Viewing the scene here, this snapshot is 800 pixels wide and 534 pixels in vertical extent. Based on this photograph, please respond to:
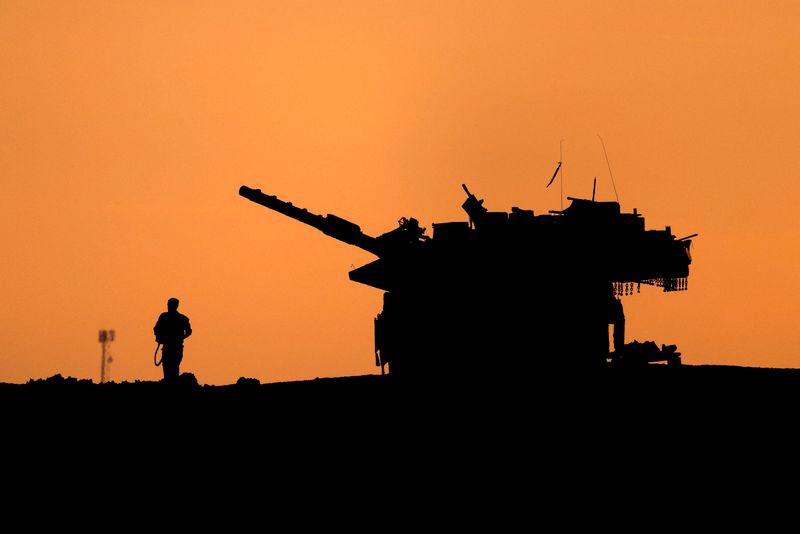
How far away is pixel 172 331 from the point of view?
3188cm

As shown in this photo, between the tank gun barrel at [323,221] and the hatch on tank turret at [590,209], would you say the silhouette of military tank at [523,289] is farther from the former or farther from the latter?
the tank gun barrel at [323,221]

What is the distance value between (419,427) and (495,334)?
11.6m

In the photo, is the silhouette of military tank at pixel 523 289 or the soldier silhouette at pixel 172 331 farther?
the silhouette of military tank at pixel 523 289

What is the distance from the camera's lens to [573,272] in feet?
129

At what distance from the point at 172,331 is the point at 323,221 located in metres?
13.1

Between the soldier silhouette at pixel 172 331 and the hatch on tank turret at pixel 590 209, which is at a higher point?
the hatch on tank turret at pixel 590 209

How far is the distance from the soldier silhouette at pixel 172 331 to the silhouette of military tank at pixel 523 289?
8.61 m

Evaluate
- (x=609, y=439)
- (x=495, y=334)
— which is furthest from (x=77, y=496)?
(x=495, y=334)

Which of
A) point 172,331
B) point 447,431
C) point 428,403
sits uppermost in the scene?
point 172,331

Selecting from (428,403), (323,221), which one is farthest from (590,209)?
(428,403)

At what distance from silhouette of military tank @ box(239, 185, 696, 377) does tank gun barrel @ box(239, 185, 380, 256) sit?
7.15 feet

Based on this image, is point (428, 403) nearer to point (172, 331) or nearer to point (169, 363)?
point (172, 331)

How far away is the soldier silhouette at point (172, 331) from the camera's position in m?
31.9

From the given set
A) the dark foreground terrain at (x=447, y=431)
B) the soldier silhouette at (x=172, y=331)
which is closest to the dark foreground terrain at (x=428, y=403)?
the dark foreground terrain at (x=447, y=431)
